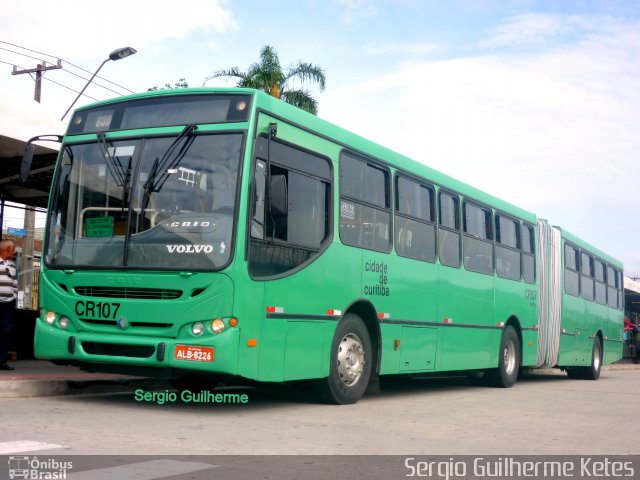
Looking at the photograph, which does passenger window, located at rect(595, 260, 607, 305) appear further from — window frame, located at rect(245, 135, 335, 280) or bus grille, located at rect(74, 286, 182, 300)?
bus grille, located at rect(74, 286, 182, 300)

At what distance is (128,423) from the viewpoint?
7.68 m

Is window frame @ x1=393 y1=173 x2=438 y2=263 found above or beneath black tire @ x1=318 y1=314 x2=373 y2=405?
above

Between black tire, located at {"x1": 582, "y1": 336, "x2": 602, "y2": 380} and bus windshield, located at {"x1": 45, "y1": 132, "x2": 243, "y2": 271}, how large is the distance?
14971mm

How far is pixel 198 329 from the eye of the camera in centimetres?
829

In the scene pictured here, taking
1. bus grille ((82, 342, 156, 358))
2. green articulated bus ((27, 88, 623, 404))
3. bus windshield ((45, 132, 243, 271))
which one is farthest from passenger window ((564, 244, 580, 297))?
→ bus grille ((82, 342, 156, 358))

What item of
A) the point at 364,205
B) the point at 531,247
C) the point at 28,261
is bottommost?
the point at 364,205

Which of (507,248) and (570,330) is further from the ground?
(507,248)

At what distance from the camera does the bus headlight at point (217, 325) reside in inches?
324

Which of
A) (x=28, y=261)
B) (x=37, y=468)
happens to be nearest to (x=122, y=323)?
(x=37, y=468)

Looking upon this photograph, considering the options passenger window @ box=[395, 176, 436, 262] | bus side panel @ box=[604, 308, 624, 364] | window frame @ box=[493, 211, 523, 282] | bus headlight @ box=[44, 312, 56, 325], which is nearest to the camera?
bus headlight @ box=[44, 312, 56, 325]

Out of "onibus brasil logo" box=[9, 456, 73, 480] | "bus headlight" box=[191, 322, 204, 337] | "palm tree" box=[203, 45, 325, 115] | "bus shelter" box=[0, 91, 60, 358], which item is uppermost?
"palm tree" box=[203, 45, 325, 115]

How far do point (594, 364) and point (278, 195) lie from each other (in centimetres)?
1466

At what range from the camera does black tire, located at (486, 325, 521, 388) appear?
602 inches

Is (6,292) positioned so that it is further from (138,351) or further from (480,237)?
(480,237)
